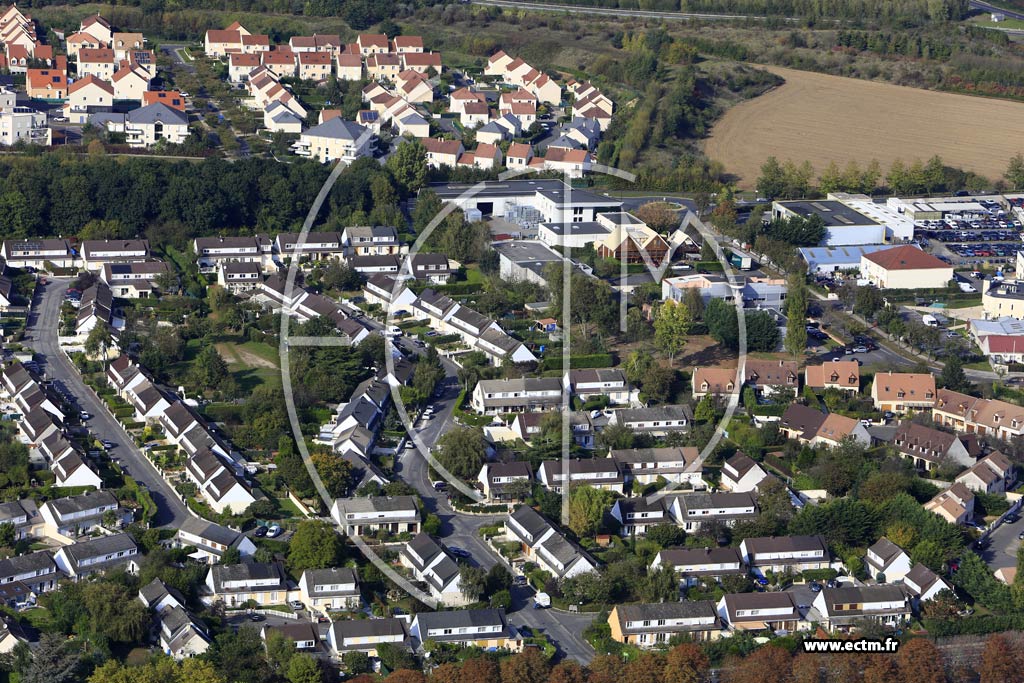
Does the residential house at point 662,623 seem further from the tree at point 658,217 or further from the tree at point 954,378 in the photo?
the tree at point 658,217

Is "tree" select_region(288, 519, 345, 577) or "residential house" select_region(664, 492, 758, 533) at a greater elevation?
"tree" select_region(288, 519, 345, 577)

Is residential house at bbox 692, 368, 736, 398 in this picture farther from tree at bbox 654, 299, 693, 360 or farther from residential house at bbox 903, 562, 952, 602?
residential house at bbox 903, 562, 952, 602

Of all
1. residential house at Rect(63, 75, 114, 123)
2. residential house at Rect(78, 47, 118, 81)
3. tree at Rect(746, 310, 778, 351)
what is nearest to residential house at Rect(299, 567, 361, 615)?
tree at Rect(746, 310, 778, 351)

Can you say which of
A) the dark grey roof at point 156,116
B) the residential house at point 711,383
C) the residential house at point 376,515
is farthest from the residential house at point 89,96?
the residential house at point 376,515

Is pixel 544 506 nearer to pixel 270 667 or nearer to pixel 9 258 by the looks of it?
pixel 270 667

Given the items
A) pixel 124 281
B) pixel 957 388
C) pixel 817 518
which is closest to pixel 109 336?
pixel 124 281

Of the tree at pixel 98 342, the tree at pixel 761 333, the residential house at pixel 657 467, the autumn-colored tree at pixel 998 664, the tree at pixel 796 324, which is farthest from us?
the tree at pixel 761 333
